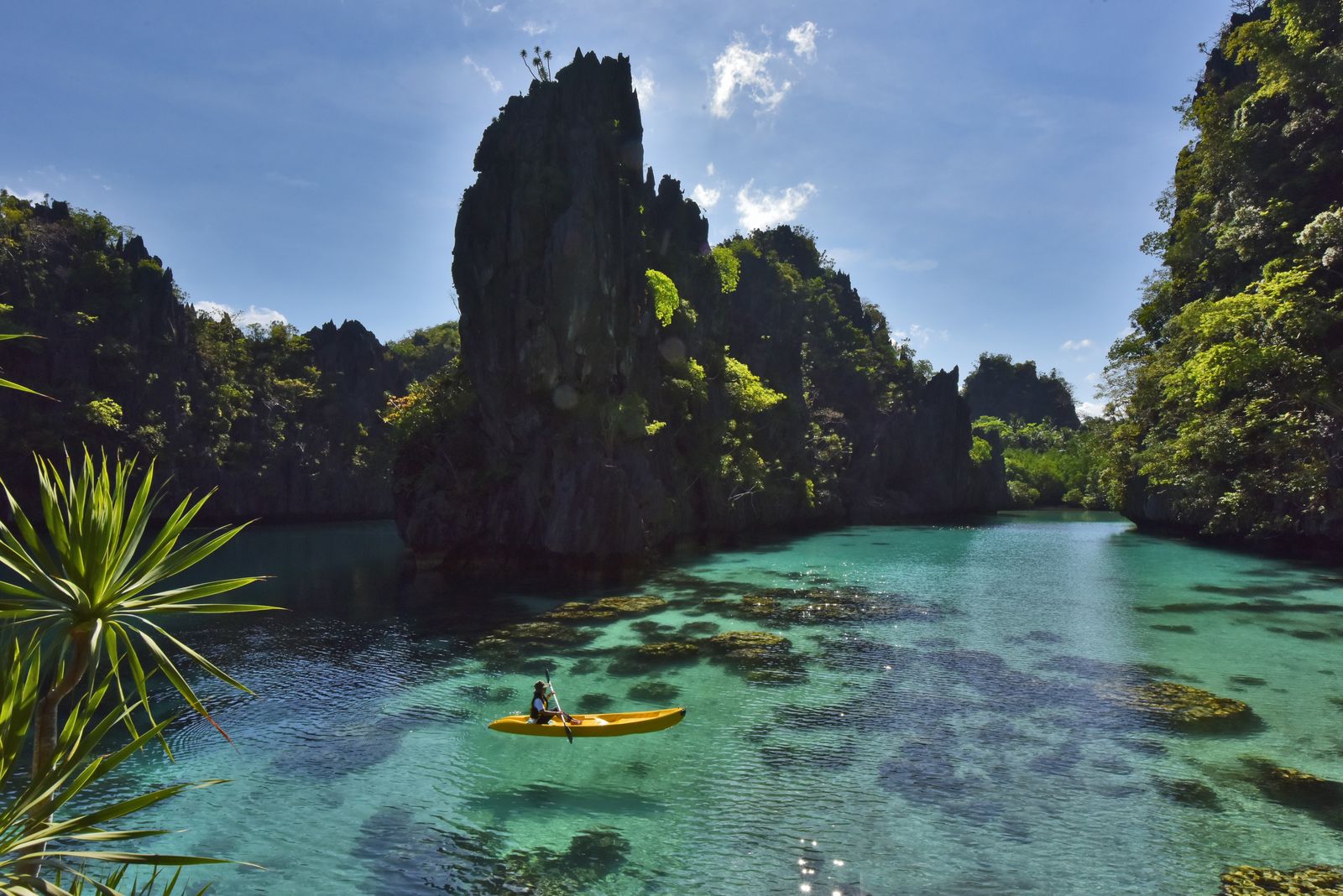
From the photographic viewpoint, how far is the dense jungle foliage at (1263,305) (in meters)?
Answer: 27.6

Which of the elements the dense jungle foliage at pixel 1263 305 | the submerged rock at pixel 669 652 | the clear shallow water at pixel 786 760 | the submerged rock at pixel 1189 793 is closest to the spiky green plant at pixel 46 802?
the clear shallow water at pixel 786 760

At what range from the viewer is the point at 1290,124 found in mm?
31406

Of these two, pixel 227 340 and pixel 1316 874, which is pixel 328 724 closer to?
pixel 1316 874

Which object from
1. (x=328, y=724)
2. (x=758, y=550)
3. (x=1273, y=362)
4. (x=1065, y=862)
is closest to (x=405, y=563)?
(x=758, y=550)

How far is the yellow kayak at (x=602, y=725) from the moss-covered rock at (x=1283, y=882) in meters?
8.21

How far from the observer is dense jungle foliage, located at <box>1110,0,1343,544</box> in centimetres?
2764

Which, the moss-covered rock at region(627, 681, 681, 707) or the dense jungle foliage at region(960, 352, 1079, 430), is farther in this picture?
the dense jungle foliage at region(960, 352, 1079, 430)

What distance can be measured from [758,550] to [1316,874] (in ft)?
110

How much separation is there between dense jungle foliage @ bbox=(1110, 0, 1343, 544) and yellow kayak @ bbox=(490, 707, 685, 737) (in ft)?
92.8

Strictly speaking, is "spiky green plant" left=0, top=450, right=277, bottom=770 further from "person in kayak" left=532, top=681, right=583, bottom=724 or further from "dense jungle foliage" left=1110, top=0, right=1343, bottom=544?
"dense jungle foliage" left=1110, top=0, right=1343, bottom=544

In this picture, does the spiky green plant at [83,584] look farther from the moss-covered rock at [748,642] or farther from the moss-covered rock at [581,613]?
the moss-covered rock at [581,613]

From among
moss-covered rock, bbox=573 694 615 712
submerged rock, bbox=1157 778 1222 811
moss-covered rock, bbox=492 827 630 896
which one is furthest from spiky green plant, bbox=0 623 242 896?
submerged rock, bbox=1157 778 1222 811

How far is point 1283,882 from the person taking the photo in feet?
27.8

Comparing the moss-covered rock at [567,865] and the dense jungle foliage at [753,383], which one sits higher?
the dense jungle foliage at [753,383]
